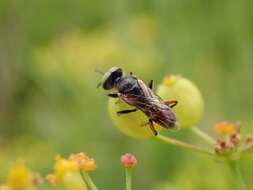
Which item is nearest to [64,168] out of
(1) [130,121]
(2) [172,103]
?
(1) [130,121]

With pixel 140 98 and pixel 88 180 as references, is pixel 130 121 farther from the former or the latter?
pixel 88 180

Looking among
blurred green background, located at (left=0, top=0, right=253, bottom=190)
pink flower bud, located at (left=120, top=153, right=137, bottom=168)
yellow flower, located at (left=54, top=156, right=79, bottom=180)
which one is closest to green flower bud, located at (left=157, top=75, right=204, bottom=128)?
pink flower bud, located at (left=120, top=153, right=137, bottom=168)

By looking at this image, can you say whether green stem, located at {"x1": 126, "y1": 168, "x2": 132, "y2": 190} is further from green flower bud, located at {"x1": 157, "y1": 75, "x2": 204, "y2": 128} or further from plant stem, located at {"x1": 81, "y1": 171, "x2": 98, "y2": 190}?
green flower bud, located at {"x1": 157, "y1": 75, "x2": 204, "y2": 128}

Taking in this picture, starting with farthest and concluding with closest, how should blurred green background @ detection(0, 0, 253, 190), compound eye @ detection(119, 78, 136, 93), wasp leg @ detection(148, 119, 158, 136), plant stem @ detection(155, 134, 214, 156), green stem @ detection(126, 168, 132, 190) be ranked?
blurred green background @ detection(0, 0, 253, 190), compound eye @ detection(119, 78, 136, 93), wasp leg @ detection(148, 119, 158, 136), plant stem @ detection(155, 134, 214, 156), green stem @ detection(126, 168, 132, 190)

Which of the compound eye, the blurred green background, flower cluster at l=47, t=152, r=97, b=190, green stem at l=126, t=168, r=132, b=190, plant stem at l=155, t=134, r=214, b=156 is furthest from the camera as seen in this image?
the blurred green background

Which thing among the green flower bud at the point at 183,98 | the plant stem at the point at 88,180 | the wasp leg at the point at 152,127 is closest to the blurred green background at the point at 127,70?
the green flower bud at the point at 183,98

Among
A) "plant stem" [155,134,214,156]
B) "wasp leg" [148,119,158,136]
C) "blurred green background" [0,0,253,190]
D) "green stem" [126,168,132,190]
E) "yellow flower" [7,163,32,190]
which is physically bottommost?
"green stem" [126,168,132,190]
